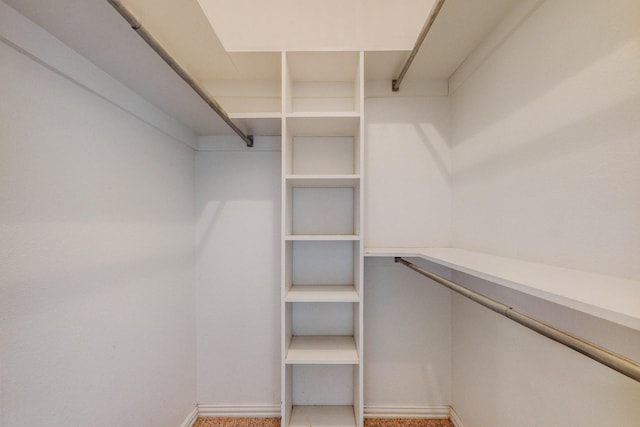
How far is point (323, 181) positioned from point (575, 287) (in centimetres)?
113

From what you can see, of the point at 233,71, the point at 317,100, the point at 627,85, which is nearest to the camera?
the point at 627,85

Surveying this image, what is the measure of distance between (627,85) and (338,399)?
6.40 ft

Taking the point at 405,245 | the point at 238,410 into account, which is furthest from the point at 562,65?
the point at 238,410

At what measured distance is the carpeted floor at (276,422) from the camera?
171 centimetres

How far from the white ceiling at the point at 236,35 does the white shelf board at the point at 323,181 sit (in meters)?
0.52

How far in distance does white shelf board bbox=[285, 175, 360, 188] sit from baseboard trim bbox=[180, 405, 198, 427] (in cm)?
151

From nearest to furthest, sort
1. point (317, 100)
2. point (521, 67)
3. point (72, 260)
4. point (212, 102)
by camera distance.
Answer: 1. point (72, 260)
2. point (521, 67)
3. point (212, 102)
4. point (317, 100)

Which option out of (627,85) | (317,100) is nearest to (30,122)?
(317,100)

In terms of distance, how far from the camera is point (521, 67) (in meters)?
1.10

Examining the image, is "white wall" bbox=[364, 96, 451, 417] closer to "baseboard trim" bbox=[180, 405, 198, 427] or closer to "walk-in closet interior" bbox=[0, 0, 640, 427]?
"walk-in closet interior" bbox=[0, 0, 640, 427]

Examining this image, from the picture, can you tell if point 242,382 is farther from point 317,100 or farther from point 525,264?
point 317,100

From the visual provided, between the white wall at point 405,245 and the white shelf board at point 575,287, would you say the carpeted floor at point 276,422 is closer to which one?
the white wall at point 405,245

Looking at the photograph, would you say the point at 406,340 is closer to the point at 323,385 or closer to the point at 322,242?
the point at 323,385

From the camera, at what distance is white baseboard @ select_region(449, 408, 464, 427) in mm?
1629
